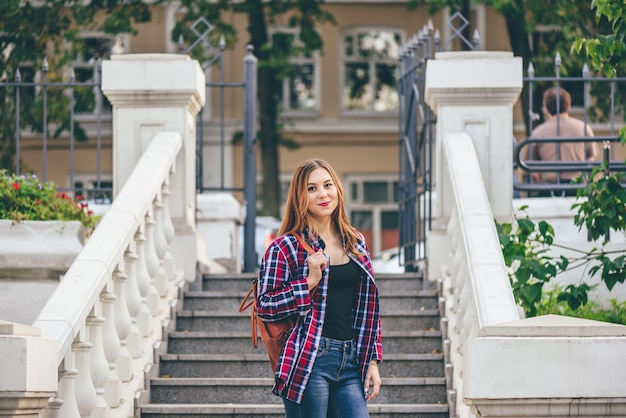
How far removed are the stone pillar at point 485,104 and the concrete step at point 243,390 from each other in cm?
182

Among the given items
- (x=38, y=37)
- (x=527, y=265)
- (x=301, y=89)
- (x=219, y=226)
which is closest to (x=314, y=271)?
(x=527, y=265)

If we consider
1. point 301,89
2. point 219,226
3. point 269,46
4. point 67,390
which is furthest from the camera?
point 301,89

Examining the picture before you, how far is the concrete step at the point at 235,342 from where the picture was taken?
9531 mm

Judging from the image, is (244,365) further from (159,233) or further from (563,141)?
(563,141)

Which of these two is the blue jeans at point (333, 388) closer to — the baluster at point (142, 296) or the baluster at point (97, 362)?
the baluster at point (97, 362)

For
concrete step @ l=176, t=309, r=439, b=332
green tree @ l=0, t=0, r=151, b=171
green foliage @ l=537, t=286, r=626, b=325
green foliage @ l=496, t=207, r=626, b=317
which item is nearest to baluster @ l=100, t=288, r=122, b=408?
concrete step @ l=176, t=309, r=439, b=332

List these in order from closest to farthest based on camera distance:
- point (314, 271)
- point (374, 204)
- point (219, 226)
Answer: point (314, 271) < point (219, 226) < point (374, 204)

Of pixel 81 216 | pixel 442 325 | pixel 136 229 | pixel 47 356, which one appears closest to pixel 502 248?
pixel 442 325

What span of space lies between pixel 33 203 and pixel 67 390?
2960 mm

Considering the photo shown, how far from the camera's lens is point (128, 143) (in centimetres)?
1075

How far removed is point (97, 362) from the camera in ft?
25.5

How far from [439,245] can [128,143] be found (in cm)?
231

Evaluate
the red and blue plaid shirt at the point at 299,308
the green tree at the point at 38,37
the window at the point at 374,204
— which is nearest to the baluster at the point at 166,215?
the red and blue plaid shirt at the point at 299,308

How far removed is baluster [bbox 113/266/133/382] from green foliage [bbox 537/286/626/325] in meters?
2.53
